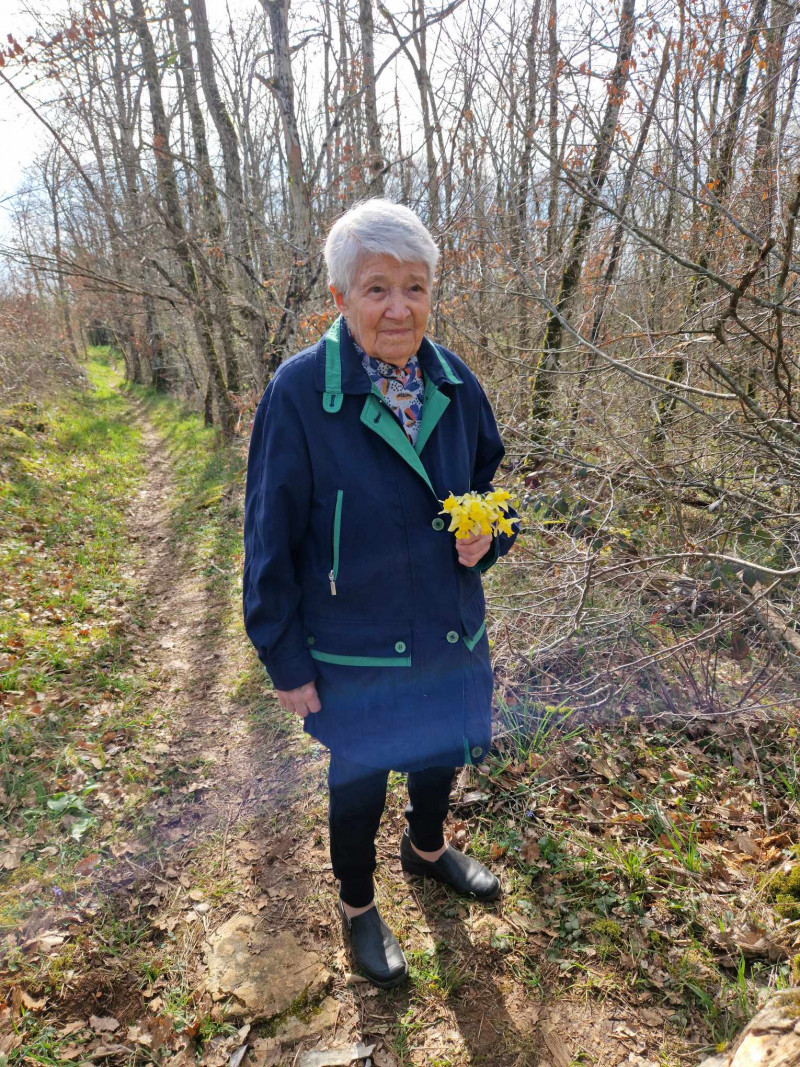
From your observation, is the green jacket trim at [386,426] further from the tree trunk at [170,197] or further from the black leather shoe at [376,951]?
the tree trunk at [170,197]

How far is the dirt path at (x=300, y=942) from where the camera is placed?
1.97m

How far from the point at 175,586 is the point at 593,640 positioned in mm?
4307

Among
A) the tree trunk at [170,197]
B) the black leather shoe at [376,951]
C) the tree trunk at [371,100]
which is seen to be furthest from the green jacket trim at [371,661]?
the tree trunk at [170,197]

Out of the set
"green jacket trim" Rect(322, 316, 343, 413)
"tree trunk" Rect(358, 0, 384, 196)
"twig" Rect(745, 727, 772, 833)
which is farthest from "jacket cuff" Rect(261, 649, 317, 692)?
"tree trunk" Rect(358, 0, 384, 196)

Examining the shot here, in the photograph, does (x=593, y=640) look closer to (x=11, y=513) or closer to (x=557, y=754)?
(x=557, y=754)

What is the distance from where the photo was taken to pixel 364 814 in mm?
1900

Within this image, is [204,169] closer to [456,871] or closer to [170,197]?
[170,197]

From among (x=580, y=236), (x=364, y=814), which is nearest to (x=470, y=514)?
(x=364, y=814)

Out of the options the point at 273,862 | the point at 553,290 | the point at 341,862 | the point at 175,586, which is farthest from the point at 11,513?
the point at 553,290

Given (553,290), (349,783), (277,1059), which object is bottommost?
(277,1059)

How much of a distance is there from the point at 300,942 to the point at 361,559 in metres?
1.76

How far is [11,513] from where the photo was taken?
642 centimetres

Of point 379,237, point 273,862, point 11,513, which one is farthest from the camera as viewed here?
point 11,513

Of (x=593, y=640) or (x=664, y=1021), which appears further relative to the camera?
(x=593, y=640)
